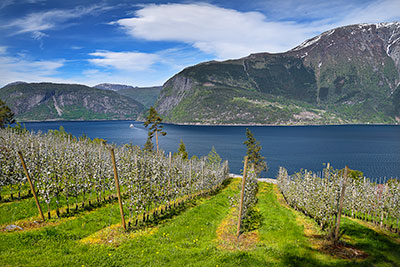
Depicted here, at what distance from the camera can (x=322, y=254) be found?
17.7 metres

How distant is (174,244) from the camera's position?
58.5 ft

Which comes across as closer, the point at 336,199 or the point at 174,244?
the point at 174,244

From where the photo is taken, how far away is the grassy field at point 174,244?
48.4ft

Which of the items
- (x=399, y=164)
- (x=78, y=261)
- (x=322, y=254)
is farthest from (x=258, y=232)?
(x=399, y=164)

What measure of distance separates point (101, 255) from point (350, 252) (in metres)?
18.8

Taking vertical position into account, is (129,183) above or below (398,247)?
above

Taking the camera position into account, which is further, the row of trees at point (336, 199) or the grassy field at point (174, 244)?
the row of trees at point (336, 199)

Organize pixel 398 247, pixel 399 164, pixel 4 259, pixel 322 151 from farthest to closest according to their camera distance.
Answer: pixel 322 151 → pixel 399 164 → pixel 398 247 → pixel 4 259

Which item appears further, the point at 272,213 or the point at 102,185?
the point at 102,185

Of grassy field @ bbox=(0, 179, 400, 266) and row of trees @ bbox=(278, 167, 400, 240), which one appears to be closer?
grassy field @ bbox=(0, 179, 400, 266)

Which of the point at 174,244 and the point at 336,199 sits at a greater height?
the point at 336,199

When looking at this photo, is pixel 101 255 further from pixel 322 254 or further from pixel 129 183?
pixel 322 254

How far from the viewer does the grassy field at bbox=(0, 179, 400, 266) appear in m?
14.8

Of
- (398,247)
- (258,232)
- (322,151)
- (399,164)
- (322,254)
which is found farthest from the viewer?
(322,151)
